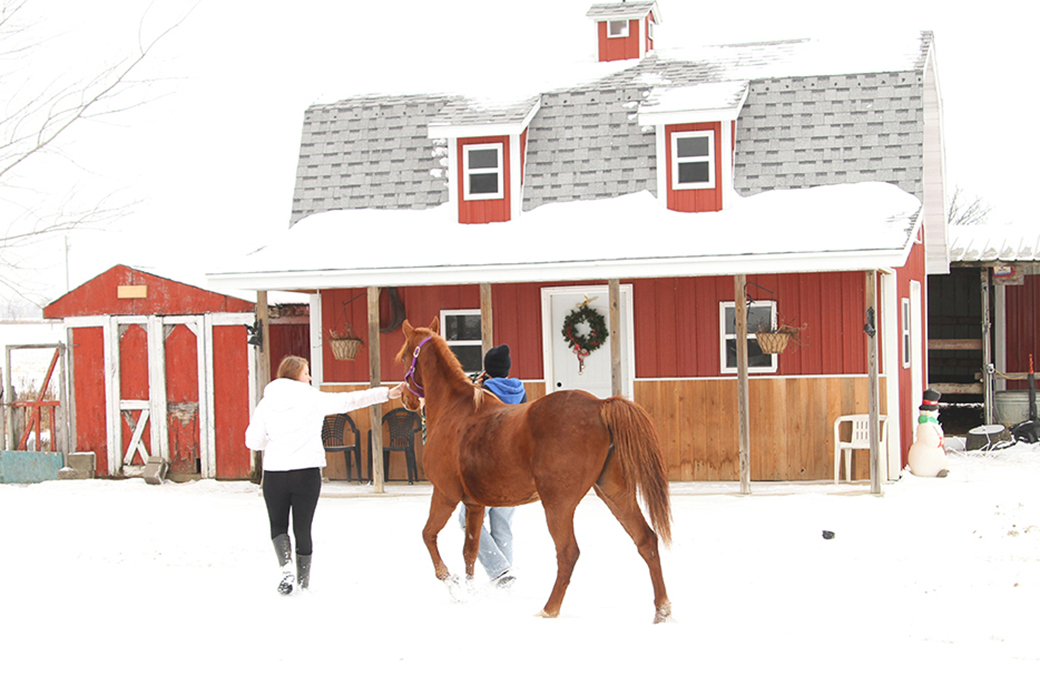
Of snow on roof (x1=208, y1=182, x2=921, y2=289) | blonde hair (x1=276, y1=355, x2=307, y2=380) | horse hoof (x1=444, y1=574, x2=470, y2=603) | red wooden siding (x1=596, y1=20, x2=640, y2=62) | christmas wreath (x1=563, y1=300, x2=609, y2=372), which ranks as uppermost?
red wooden siding (x1=596, y1=20, x2=640, y2=62)

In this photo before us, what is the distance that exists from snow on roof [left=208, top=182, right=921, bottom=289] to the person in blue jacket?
4325 millimetres

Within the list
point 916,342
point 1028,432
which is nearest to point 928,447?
point 916,342

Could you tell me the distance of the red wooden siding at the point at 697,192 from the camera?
12.5m

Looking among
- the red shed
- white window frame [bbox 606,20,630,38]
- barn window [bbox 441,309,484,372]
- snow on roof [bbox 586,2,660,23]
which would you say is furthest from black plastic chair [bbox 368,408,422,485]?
snow on roof [bbox 586,2,660,23]

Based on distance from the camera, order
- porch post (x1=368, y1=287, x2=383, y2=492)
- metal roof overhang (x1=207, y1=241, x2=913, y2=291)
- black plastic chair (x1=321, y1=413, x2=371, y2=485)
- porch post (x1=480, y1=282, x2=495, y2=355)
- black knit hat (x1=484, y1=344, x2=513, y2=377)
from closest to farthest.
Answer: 1. black knit hat (x1=484, y1=344, x2=513, y2=377)
2. metal roof overhang (x1=207, y1=241, x2=913, y2=291)
3. porch post (x1=480, y1=282, x2=495, y2=355)
4. porch post (x1=368, y1=287, x2=383, y2=492)
5. black plastic chair (x1=321, y1=413, x2=371, y2=485)

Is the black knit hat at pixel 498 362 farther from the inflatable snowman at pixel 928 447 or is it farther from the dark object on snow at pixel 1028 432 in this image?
the dark object on snow at pixel 1028 432

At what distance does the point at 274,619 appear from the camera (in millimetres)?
6043

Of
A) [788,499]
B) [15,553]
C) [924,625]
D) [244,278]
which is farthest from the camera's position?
[244,278]

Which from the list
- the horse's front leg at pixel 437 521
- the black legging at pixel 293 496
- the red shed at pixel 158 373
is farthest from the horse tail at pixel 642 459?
the red shed at pixel 158 373

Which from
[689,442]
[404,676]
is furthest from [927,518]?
[404,676]

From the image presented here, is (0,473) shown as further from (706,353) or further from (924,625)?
(924,625)

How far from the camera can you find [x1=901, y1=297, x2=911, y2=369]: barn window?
43.5ft

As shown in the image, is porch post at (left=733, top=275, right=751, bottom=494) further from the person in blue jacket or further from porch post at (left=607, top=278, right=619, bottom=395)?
the person in blue jacket

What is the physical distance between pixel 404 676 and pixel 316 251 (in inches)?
332
